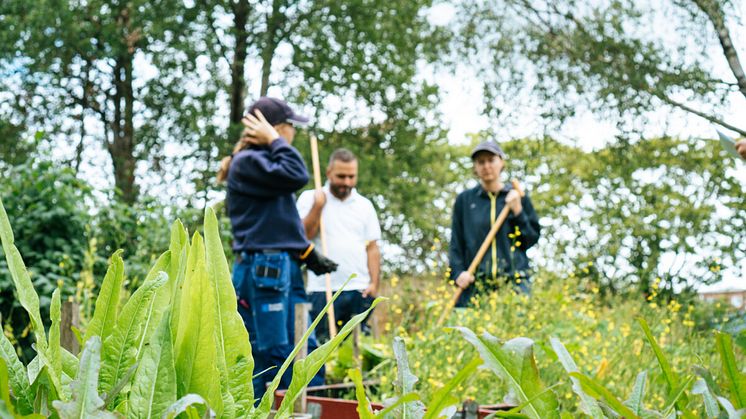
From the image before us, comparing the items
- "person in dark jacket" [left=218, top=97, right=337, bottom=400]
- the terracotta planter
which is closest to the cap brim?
"person in dark jacket" [left=218, top=97, right=337, bottom=400]

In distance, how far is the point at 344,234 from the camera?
602 centimetres

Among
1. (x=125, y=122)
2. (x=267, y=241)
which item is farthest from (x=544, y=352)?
(x=125, y=122)

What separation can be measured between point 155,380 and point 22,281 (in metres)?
0.17

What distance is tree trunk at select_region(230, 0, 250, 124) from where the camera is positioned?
1916 cm

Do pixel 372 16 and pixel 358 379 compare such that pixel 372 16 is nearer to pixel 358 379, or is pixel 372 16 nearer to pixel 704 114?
pixel 704 114

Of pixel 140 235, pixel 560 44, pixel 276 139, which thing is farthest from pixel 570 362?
pixel 560 44

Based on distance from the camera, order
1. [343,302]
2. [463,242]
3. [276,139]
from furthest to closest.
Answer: [463,242] < [343,302] < [276,139]

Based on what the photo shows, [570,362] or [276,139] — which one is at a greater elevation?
[276,139]

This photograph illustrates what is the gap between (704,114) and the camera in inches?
348

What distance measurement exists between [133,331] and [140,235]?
676cm

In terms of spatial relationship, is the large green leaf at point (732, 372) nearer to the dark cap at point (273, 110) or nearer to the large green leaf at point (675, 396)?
the large green leaf at point (675, 396)

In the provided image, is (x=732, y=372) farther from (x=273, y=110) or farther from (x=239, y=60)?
(x=239, y=60)

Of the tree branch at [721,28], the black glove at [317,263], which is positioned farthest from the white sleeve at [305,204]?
the tree branch at [721,28]

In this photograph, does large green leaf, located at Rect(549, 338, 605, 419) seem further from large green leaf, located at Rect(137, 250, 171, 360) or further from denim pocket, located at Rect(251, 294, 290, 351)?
denim pocket, located at Rect(251, 294, 290, 351)
